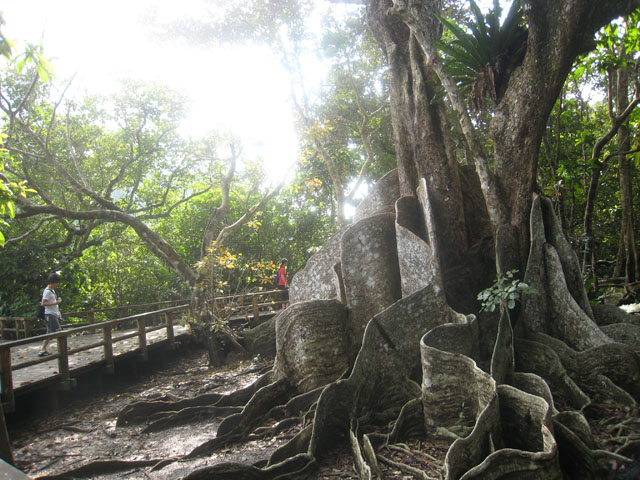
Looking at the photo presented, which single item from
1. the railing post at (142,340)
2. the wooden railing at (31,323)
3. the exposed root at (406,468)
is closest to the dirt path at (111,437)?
the railing post at (142,340)

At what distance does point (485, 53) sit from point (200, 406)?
5.99 metres

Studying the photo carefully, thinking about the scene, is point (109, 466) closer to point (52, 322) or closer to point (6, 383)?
point (6, 383)

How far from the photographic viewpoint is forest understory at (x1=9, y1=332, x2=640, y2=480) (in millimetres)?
3746

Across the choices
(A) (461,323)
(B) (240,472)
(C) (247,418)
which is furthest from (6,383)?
(A) (461,323)

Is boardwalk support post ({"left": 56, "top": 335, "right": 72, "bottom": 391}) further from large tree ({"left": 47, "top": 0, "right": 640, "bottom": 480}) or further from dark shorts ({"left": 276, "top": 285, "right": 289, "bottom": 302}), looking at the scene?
dark shorts ({"left": 276, "top": 285, "right": 289, "bottom": 302})

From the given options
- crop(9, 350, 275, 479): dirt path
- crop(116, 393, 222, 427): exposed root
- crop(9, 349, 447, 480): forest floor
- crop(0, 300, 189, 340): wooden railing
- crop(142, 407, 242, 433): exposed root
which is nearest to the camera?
crop(9, 349, 447, 480): forest floor

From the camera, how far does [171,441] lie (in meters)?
5.55

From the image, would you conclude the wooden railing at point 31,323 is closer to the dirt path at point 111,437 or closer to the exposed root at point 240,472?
the dirt path at point 111,437

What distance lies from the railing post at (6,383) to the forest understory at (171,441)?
1.47 feet

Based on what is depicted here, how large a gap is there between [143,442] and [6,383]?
2.63m

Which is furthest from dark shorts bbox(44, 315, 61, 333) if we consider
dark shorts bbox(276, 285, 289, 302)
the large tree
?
dark shorts bbox(276, 285, 289, 302)

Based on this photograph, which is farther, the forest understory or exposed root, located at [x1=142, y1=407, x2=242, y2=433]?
exposed root, located at [x1=142, y1=407, x2=242, y2=433]

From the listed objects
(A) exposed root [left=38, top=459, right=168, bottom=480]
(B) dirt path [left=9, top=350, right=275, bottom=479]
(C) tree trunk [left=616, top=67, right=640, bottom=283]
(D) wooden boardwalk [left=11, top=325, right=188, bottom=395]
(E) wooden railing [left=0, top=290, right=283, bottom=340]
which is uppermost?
(C) tree trunk [left=616, top=67, right=640, bottom=283]

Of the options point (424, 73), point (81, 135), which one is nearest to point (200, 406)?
point (424, 73)
